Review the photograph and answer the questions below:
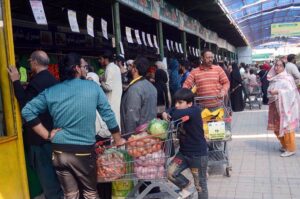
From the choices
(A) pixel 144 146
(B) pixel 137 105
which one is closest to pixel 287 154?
(B) pixel 137 105

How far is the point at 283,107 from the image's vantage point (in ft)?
22.3

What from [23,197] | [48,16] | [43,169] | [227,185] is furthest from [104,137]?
[48,16]

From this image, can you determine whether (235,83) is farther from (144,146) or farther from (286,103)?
(144,146)

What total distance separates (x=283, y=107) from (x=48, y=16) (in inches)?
201

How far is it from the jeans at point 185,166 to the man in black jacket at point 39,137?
1.18m

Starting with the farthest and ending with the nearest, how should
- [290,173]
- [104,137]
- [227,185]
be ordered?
1. [290,173]
2. [227,185]
3. [104,137]

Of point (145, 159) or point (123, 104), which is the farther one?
point (123, 104)

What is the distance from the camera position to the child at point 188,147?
413 cm

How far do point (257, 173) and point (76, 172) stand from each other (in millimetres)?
3355

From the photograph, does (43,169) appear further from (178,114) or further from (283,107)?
(283,107)

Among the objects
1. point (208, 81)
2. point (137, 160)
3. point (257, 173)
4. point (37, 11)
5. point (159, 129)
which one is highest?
point (37, 11)

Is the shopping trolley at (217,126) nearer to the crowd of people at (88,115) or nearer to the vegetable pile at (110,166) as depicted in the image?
the crowd of people at (88,115)

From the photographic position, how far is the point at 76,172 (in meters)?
3.37

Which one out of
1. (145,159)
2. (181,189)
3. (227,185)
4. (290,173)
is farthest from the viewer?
(290,173)
